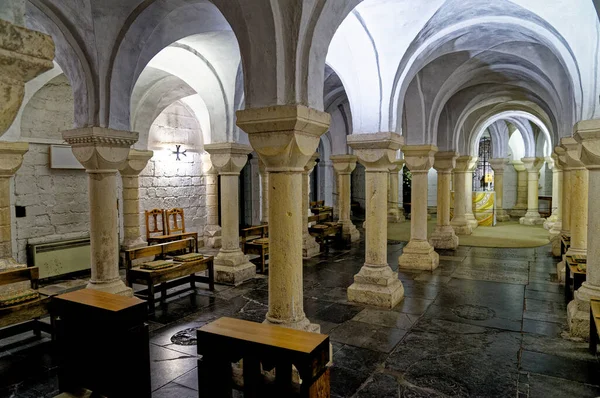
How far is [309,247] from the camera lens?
8773mm

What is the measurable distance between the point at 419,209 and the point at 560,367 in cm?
422

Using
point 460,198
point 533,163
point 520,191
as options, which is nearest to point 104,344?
point 460,198

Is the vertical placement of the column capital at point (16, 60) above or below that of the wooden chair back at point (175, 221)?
above

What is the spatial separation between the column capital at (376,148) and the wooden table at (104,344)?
3.73 m

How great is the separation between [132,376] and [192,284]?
3.67m

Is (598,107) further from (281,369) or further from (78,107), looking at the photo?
(78,107)

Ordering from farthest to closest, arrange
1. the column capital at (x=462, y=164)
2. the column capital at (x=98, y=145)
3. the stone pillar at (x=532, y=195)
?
the stone pillar at (x=532, y=195) < the column capital at (x=462, y=164) < the column capital at (x=98, y=145)

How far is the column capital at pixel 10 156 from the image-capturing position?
19.3 feet

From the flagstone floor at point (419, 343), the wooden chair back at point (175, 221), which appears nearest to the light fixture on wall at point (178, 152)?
the wooden chair back at point (175, 221)

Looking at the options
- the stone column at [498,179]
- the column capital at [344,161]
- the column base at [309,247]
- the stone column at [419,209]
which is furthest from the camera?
the stone column at [498,179]

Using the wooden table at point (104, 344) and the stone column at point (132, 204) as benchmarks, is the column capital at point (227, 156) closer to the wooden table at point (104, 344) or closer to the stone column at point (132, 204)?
the stone column at point (132, 204)

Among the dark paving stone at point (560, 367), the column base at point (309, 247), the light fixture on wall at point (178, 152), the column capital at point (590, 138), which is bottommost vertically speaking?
the dark paving stone at point (560, 367)

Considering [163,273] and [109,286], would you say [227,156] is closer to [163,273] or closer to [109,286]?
[163,273]

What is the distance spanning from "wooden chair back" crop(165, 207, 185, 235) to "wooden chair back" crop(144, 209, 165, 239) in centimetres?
16
